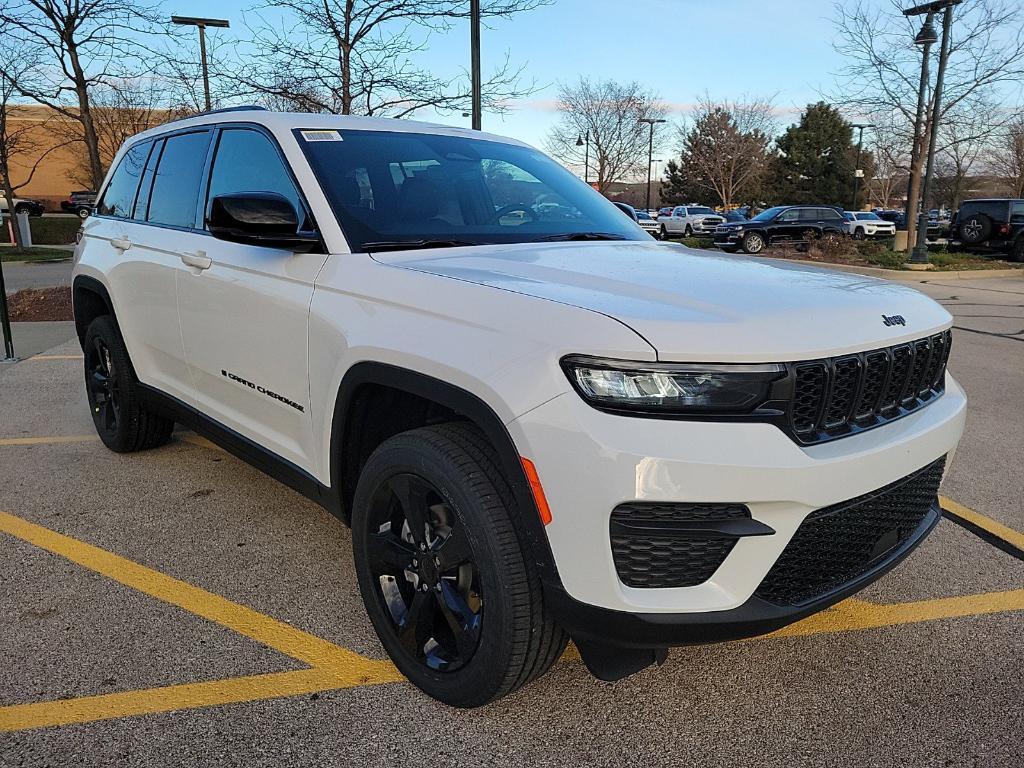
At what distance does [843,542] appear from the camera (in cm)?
217

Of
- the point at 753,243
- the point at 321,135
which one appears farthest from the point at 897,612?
the point at 753,243

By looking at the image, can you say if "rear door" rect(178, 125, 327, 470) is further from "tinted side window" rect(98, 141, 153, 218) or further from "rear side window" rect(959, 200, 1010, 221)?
"rear side window" rect(959, 200, 1010, 221)

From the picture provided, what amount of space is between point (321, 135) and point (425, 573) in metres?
1.82

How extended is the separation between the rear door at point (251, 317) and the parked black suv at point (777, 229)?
23342mm

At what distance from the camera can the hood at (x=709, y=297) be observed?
76.9 inches

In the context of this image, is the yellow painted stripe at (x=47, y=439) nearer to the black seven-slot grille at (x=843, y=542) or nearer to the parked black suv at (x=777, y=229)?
the black seven-slot grille at (x=843, y=542)

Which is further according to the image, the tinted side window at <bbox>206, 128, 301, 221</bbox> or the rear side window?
the rear side window

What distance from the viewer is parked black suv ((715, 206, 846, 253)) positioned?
25344 mm

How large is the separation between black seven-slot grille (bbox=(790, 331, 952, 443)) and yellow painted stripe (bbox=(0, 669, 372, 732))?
1616mm

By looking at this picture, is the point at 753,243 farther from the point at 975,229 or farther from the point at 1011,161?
the point at 1011,161

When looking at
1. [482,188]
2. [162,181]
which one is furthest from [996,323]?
[162,181]

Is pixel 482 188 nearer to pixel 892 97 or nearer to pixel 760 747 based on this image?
pixel 760 747

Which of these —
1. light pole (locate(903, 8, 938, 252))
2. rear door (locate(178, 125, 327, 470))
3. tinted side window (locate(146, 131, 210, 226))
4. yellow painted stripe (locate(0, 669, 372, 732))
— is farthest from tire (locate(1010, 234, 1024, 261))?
yellow painted stripe (locate(0, 669, 372, 732))

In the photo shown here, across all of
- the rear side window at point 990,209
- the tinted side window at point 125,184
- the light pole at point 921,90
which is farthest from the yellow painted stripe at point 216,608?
the rear side window at point 990,209
